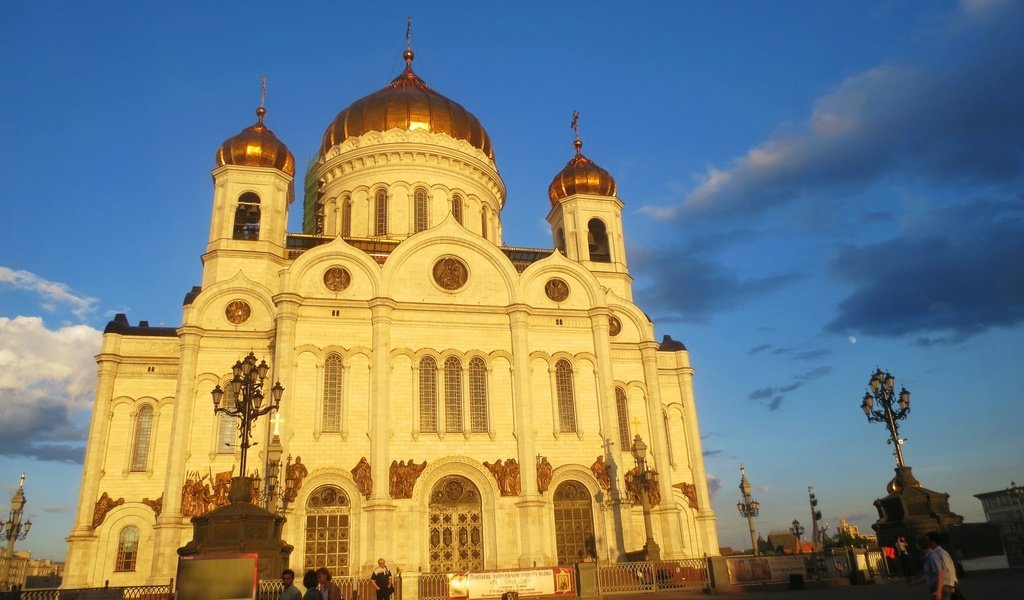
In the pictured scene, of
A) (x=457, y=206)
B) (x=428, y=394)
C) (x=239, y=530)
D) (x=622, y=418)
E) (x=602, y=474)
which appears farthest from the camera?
(x=457, y=206)

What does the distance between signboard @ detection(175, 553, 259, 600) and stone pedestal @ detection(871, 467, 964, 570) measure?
15.2 metres

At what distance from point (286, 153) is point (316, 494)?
51.6ft

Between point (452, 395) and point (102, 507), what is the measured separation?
13.1m

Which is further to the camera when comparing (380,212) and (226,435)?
(380,212)

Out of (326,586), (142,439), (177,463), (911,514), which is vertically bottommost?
(326,586)

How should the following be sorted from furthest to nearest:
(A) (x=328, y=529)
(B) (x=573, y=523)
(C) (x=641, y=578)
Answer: (B) (x=573, y=523)
(A) (x=328, y=529)
(C) (x=641, y=578)

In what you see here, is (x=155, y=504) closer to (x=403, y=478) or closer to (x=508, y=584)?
(x=403, y=478)

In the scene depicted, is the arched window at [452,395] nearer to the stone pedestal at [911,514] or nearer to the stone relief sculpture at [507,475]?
the stone relief sculpture at [507,475]

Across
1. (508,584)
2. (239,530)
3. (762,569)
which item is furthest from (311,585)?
(762,569)

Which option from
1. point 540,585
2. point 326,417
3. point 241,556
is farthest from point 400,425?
point 241,556

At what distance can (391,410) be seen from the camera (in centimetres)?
2589

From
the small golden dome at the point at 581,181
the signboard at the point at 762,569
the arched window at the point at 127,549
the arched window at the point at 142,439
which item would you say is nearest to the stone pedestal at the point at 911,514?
the signboard at the point at 762,569

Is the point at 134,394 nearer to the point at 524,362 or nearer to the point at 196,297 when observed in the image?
the point at 196,297

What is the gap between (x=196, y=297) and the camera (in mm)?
27281
